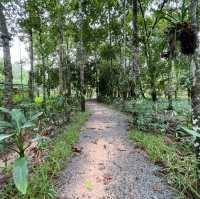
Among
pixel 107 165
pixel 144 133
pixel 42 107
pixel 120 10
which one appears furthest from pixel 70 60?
A: pixel 107 165

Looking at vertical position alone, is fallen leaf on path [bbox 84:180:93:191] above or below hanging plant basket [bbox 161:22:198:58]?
below

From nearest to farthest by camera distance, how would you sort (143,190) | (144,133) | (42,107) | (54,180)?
1. (143,190)
2. (54,180)
3. (144,133)
4. (42,107)

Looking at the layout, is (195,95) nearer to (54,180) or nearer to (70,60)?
(54,180)

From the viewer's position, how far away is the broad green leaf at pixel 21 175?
91.1 inches

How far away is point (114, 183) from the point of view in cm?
344

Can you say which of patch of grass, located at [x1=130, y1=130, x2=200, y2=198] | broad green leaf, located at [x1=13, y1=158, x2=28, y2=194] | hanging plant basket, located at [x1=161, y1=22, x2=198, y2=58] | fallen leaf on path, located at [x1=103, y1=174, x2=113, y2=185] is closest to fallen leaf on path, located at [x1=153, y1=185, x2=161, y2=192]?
patch of grass, located at [x1=130, y1=130, x2=200, y2=198]

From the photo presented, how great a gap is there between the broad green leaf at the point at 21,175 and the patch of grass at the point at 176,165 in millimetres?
2106

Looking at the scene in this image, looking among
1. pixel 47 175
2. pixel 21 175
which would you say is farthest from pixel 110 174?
pixel 21 175

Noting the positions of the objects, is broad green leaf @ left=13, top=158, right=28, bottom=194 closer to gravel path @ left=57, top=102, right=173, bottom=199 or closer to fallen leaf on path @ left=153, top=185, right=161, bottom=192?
gravel path @ left=57, top=102, right=173, bottom=199

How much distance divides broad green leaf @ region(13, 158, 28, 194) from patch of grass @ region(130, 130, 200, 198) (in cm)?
211

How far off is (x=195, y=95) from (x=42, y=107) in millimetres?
5580

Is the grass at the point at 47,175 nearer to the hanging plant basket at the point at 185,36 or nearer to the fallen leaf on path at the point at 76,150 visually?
the fallen leaf on path at the point at 76,150

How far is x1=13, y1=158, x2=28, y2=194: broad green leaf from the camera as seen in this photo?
2314 millimetres

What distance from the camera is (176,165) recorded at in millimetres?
3529
